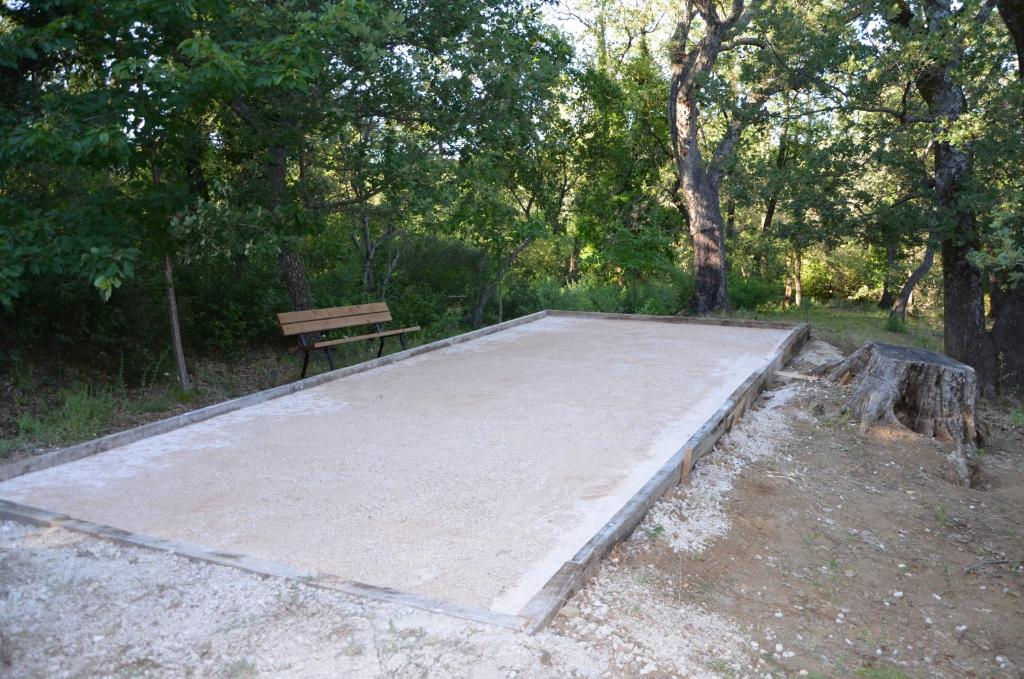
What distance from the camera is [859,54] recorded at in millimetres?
9258

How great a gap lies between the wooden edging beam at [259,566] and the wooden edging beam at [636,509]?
162 mm

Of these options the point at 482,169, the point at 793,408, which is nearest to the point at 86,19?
the point at 482,169

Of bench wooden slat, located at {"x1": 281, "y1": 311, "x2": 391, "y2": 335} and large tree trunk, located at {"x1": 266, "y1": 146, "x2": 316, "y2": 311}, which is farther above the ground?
large tree trunk, located at {"x1": 266, "y1": 146, "x2": 316, "y2": 311}

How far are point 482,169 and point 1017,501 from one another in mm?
5826

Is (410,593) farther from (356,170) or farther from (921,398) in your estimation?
(356,170)

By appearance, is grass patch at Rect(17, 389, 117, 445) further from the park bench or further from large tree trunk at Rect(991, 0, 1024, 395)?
large tree trunk at Rect(991, 0, 1024, 395)

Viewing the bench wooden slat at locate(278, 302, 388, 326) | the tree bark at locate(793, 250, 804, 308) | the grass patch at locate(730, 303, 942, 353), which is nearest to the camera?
the bench wooden slat at locate(278, 302, 388, 326)

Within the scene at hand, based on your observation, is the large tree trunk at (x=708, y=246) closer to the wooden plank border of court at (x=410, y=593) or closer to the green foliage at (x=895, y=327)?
the green foliage at (x=895, y=327)

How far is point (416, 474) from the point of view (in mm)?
4613

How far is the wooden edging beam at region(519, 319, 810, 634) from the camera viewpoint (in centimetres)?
305

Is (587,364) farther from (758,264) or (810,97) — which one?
(758,264)

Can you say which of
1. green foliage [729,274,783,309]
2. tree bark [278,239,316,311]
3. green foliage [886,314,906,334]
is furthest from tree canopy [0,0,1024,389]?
green foliage [886,314,906,334]

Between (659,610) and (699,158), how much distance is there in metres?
11.8

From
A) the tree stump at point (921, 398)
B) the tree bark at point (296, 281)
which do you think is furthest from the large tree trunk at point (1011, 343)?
the tree bark at point (296, 281)
